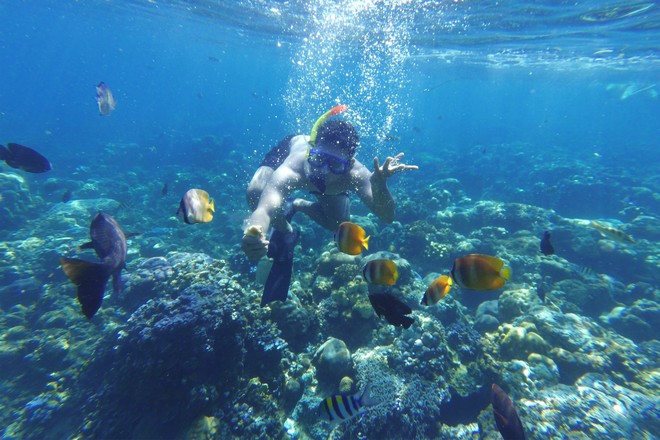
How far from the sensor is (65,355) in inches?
250

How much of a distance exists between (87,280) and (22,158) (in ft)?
12.5

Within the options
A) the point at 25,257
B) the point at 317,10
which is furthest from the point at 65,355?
the point at 317,10

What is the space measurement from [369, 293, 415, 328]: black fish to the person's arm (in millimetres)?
1809

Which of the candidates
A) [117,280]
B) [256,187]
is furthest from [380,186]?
[117,280]

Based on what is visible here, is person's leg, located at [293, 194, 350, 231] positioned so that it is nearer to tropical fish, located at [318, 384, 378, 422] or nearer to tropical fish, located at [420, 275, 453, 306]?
tropical fish, located at [420, 275, 453, 306]

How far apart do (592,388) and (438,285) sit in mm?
5438

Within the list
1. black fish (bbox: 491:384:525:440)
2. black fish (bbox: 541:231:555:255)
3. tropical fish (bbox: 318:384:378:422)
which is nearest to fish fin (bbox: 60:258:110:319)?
tropical fish (bbox: 318:384:378:422)

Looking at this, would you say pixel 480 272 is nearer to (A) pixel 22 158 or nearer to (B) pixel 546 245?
(B) pixel 546 245

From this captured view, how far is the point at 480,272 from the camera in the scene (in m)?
2.63

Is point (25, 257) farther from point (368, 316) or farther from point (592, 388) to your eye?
point (592, 388)

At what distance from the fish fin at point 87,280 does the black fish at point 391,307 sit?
2274mm

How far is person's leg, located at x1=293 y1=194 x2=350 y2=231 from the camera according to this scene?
18.1 feet

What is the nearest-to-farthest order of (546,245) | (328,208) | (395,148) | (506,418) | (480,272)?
1. (480,272)
2. (506,418)
3. (546,245)
4. (328,208)
5. (395,148)

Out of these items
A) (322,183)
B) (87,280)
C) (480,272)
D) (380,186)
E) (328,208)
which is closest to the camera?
(87,280)
